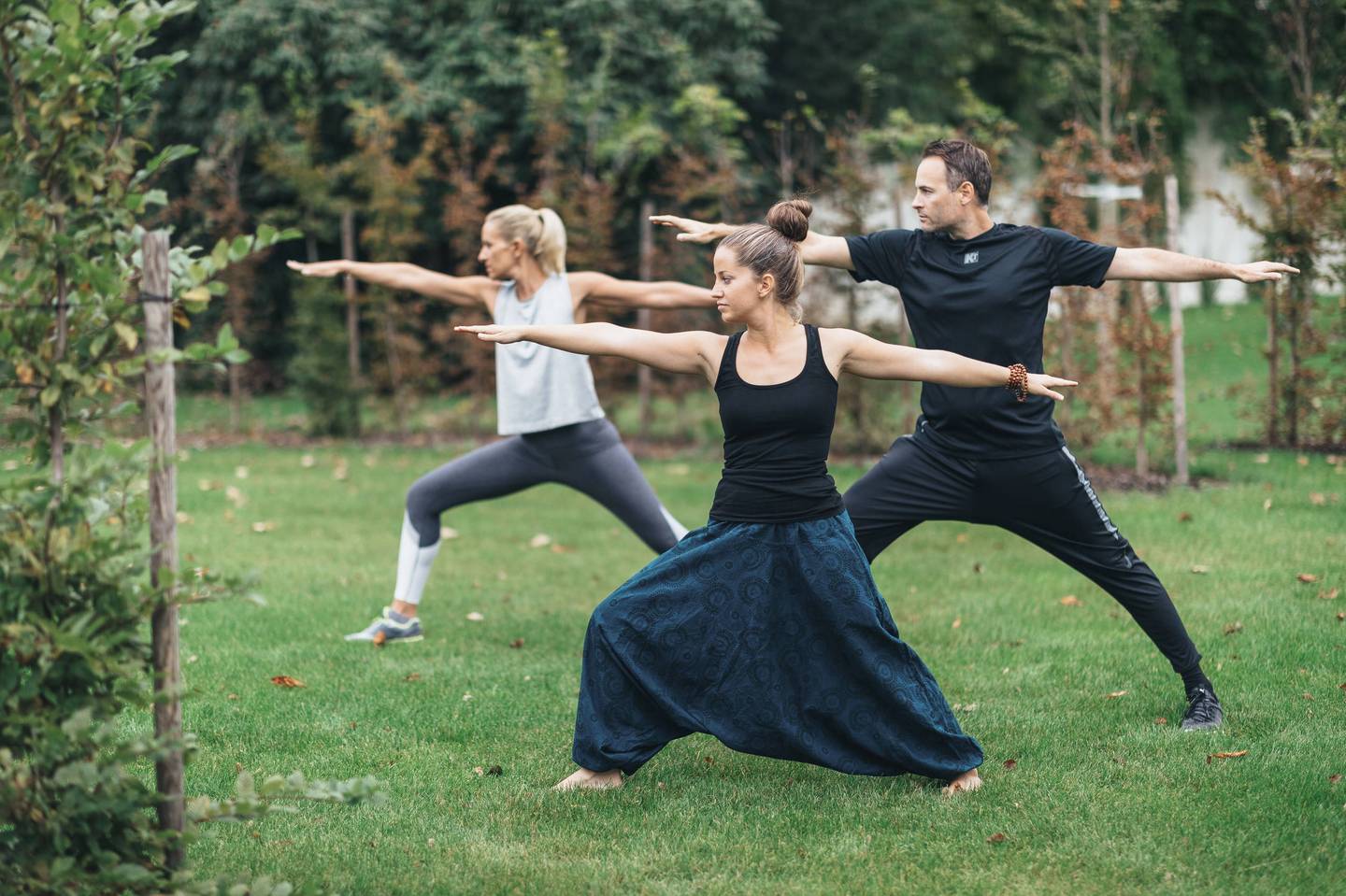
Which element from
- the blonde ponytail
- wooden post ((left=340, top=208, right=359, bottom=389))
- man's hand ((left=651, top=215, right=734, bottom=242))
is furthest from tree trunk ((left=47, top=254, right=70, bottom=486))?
wooden post ((left=340, top=208, right=359, bottom=389))

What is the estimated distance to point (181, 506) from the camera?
11883 mm

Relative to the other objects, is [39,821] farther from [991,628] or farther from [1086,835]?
[991,628]

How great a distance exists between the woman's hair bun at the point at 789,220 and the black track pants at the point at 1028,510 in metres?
1.16

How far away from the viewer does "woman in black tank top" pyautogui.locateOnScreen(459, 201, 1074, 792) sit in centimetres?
486

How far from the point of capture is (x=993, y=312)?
5551 millimetres

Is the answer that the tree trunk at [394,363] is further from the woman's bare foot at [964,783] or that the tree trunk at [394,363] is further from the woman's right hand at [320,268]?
the woman's bare foot at [964,783]

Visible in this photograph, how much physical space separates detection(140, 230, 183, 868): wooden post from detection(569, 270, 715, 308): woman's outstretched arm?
3.28 metres

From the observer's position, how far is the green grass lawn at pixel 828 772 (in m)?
4.33

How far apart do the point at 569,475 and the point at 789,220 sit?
8.09 ft

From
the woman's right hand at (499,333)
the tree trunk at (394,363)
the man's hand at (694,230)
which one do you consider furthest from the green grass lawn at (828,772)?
the tree trunk at (394,363)

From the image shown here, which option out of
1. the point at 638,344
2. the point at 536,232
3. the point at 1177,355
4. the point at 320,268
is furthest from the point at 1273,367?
the point at 638,344

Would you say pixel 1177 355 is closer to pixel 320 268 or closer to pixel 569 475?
pixel 569 475

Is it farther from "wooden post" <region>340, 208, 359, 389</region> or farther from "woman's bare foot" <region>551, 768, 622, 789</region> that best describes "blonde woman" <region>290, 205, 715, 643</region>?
"wooden post" <region>340, 208, 359, 389</region>

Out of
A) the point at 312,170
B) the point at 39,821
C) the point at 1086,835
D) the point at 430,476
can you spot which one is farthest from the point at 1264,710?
the point at 312,170
